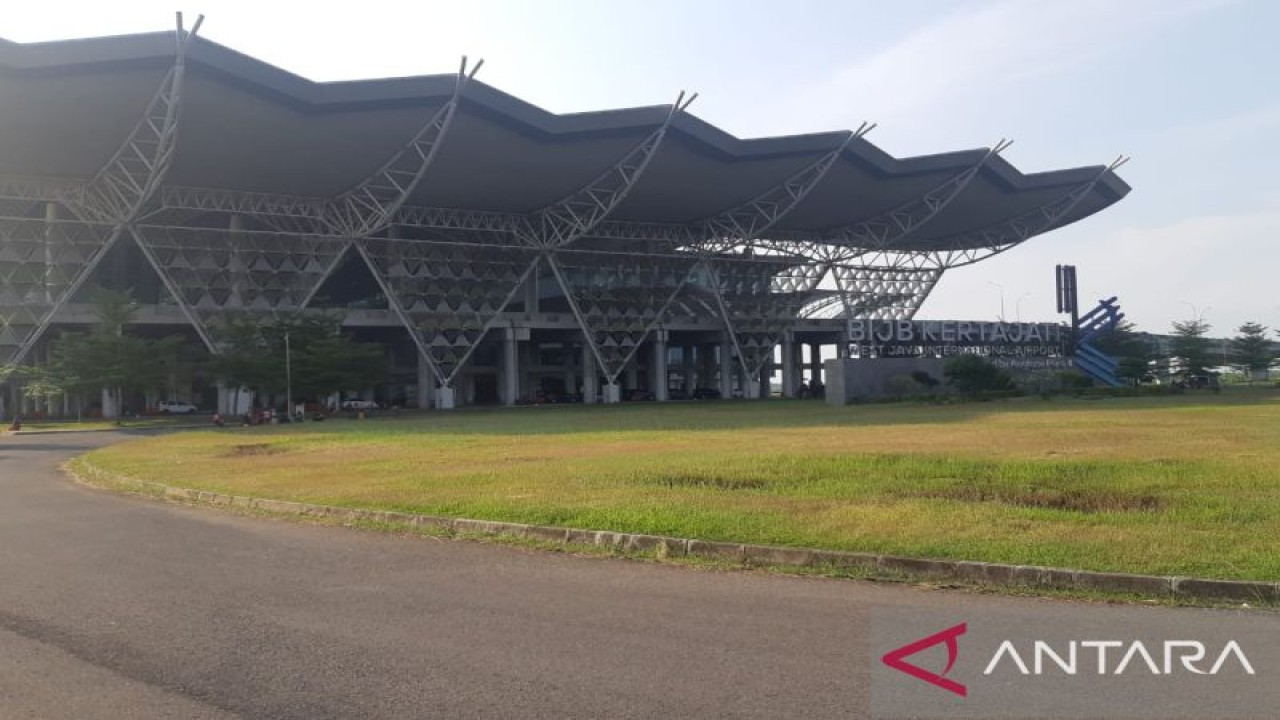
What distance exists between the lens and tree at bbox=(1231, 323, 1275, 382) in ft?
286

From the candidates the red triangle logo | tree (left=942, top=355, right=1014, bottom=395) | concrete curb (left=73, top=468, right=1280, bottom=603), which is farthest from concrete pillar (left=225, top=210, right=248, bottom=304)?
the red triangle logo

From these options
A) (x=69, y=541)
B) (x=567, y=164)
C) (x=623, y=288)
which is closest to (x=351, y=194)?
(x=567, y=164)

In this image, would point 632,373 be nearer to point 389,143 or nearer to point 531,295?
point 531,295

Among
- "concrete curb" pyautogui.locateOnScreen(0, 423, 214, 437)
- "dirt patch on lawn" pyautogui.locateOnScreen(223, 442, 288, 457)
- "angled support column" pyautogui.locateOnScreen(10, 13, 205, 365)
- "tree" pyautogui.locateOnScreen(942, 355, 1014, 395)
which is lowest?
"concrete curb" pyautogui.locateOnScreen(0, 423, 214, 437)

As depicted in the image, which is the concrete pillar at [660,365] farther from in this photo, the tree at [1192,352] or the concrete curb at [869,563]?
the concrete curb at [869,563]

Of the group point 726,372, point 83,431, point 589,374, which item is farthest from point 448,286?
point 726,372

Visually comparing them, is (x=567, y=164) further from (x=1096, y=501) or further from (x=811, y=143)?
(x=1096, y=501)

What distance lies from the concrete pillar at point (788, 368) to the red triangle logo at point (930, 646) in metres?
90.5

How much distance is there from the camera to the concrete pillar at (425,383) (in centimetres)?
8088

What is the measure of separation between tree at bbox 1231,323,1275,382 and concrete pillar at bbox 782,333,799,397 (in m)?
40.3

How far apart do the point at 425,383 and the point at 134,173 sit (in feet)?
91.2

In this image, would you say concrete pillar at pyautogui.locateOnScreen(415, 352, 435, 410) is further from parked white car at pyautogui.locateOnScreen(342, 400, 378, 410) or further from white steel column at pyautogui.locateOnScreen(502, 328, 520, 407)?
white steel column at pyautogui.locateOnScreen(502, 328, 520, 407)

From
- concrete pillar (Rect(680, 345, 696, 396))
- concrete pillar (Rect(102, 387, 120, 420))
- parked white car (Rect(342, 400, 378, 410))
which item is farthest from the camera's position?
concrete pillar (Rect(680, 345, 696, 396))

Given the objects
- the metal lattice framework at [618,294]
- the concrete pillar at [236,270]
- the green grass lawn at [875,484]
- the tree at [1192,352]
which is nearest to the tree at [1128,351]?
the tree at [1192,352]
